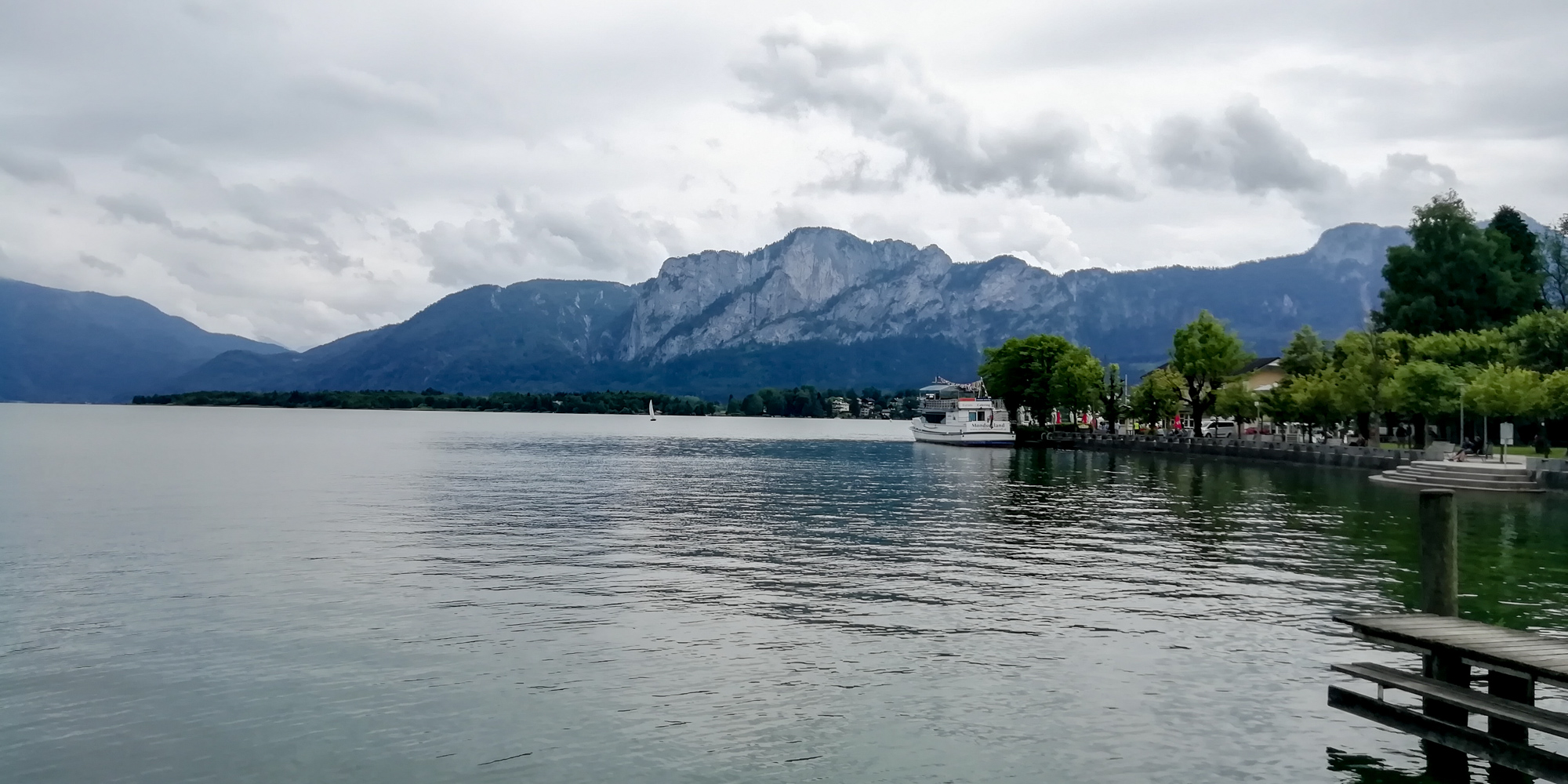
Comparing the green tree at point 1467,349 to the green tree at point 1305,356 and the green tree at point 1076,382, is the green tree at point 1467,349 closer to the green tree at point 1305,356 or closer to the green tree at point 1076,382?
the green tree at point 1305,356

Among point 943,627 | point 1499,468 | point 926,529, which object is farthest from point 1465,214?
point 943,627

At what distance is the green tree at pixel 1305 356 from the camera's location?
128 meters

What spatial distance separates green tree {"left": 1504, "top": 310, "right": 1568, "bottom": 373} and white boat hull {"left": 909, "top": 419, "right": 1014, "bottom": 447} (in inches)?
2771

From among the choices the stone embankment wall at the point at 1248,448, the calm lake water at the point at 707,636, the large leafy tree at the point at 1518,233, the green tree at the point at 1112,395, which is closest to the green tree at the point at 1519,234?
the large leafy tree at the point at 1518,233

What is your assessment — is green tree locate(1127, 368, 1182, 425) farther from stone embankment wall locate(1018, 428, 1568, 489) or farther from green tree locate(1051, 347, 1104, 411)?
stone embankment wall locate(1018, 428, 1568, 489)

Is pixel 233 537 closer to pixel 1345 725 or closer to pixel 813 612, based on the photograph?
pixel 813 612

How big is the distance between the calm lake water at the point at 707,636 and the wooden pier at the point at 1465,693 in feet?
2.77

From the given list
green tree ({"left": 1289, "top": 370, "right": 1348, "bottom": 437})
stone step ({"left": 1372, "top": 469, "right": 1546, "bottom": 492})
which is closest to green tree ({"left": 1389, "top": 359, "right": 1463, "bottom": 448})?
green tree ({"left": 1289, "top": 370, "right": 1348, "bottom": 437})

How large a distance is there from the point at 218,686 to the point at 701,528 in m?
28.6

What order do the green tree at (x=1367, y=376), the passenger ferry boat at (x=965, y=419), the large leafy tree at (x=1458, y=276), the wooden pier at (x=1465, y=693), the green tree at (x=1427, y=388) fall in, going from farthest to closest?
the passenger ferry boat at (x=965, y=419) → the large leafy tree at (x=1458, y=276) → the green tree at (x=1367, y=376) → the green tree at (x=1427, y=388) → the wooden pier at (x=1465, y=693)

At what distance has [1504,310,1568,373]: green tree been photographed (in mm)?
90000

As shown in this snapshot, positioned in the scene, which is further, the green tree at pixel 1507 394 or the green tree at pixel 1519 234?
the green tree at pixel 1519 234

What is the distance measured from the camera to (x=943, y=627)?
26781 mm

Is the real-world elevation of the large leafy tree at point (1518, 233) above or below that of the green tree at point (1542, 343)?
above
